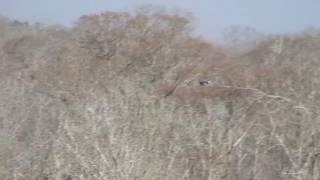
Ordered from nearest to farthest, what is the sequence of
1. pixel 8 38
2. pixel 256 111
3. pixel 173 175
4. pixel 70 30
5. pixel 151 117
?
pixel 173 175 → pixel 151 117 → pixel 256 111 → pixel 70 30 → pixel 8 38

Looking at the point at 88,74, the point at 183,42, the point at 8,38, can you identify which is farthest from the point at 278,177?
the point at 8,38

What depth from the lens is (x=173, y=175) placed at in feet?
18.1

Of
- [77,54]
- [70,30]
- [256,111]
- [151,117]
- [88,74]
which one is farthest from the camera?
[70,30]

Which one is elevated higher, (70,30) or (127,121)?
(70,30)

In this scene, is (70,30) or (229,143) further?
(70,30)

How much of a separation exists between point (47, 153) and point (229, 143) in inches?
86.0

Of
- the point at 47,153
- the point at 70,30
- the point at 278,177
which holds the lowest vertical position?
the point at 278,177

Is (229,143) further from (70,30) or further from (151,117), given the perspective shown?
(70,30)

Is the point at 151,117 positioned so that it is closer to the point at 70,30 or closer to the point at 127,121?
the point at 127,121

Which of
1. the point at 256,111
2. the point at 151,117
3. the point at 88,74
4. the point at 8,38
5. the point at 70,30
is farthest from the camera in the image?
the point at 8,38

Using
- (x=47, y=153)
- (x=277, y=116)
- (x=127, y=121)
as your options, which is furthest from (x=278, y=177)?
(x=47, y=153)

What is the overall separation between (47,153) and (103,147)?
1.22 meters

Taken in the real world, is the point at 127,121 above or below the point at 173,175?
above

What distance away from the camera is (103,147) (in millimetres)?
5652
